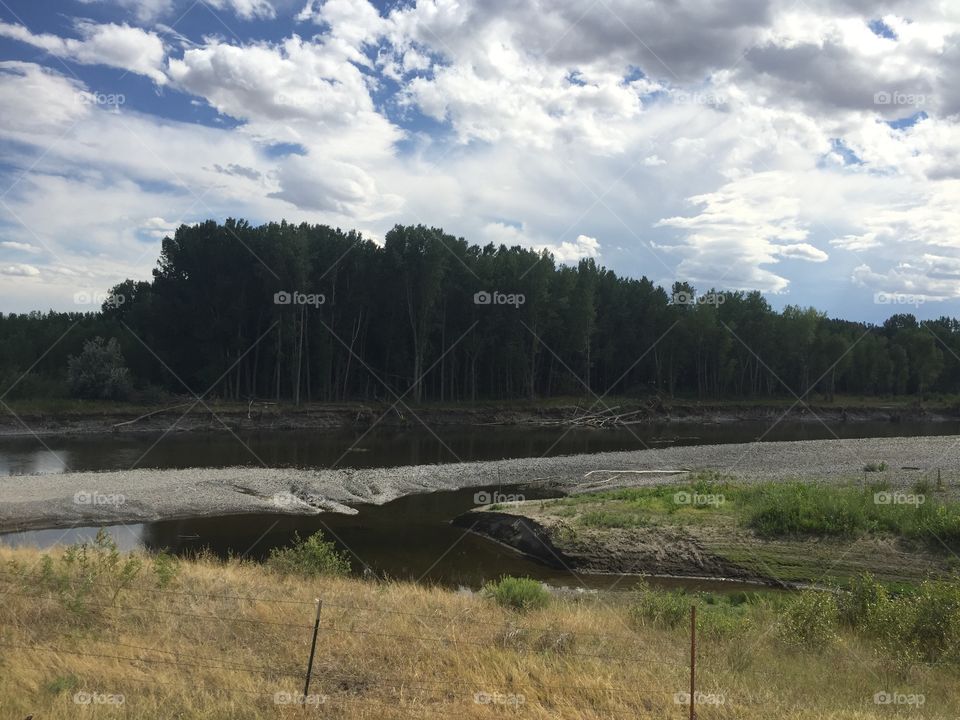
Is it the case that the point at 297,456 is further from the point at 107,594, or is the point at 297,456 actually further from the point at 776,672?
the point at 776,672

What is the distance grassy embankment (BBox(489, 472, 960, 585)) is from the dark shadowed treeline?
48438mm

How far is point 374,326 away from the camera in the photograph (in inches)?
3563

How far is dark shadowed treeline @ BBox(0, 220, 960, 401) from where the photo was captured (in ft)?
269

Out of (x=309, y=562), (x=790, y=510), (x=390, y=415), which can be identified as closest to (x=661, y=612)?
(x=309, y=562)

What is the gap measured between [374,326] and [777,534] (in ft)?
229

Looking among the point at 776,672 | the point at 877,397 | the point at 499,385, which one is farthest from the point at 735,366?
the point at 776,672

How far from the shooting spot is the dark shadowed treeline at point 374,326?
269 ft

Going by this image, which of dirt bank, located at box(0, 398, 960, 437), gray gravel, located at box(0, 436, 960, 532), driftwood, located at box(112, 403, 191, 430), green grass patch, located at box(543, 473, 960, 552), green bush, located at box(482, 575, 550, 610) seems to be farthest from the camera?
driftwood, located at box(112, 403, 191, 430)

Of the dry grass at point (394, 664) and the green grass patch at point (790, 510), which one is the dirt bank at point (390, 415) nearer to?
the green grass patch at point (790, 510)

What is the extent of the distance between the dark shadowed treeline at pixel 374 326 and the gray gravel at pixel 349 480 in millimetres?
27786

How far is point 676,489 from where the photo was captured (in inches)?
1329

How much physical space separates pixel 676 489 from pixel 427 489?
1448 cm

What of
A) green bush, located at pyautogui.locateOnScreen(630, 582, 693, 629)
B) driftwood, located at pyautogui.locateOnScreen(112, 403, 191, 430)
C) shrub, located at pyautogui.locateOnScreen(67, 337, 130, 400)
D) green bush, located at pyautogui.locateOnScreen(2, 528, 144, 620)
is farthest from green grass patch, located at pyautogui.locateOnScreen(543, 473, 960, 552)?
shrub, located at pyautogui.locateOnScreen(67, 337, 130, 400)

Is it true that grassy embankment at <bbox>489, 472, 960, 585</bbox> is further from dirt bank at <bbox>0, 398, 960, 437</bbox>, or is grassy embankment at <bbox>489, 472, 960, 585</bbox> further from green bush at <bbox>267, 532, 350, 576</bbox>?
dirt bank at <bbox>0, 398, 960, 437</bbox>
